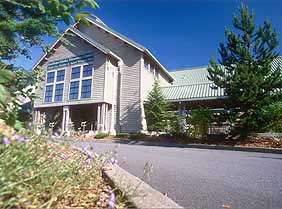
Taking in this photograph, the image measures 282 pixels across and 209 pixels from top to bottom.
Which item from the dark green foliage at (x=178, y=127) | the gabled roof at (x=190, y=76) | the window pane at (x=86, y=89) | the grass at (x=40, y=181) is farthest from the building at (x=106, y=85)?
the grass at (x=40, y=181)

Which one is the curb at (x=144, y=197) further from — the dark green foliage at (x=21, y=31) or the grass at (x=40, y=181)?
the dark green foliage at (x=21, y=31)

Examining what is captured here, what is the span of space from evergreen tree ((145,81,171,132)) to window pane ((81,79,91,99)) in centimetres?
508

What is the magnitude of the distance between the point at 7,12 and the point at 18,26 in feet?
1.79

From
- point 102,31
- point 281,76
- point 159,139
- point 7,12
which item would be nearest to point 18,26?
point 7,12

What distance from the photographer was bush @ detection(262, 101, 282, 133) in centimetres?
1270

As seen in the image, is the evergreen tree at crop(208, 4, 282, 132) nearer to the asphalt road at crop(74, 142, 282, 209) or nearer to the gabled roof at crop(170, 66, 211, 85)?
the asphalt road at crop(74, 142, 282, 209)

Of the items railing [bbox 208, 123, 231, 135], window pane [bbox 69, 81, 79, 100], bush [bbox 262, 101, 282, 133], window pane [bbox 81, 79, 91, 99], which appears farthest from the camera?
window pane [bbox 69, 81, 79, 100]

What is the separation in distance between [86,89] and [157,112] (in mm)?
6562

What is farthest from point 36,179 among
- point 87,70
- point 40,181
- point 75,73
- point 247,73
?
point 75,73

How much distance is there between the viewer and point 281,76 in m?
13.1

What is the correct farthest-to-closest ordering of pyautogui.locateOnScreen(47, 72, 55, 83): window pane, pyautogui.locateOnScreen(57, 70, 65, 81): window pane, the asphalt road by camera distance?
pyautogui.locateOnScreen(47, 72, 55, 83): window pane
pyautogui.locateOnScreen(57, 70, 65, 81): window pane
the asphalt road

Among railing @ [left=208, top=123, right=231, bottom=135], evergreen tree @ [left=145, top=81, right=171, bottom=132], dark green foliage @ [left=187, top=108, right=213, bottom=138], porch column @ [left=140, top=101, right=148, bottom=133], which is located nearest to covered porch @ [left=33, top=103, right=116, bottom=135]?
porch column @ [left=140, top=101, right=148, bottom=133]

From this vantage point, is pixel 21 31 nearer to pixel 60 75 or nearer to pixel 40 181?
pixel 40 181

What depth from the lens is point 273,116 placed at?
1288cm
